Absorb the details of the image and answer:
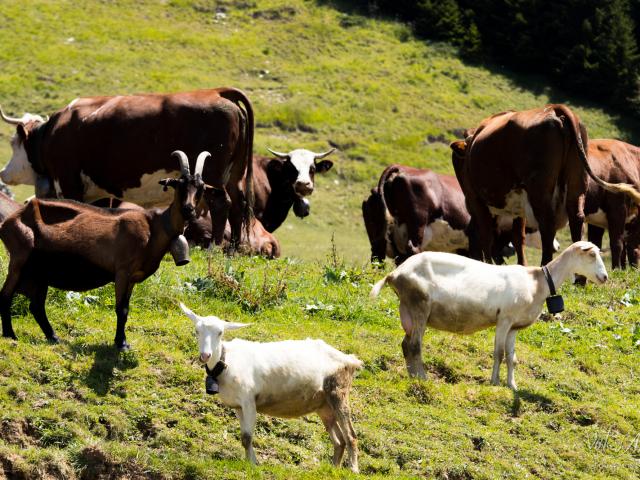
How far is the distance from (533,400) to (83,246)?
17.0 feet

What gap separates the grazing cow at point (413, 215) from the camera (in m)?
22.8

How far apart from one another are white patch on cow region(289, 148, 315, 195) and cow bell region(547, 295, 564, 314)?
390 inches

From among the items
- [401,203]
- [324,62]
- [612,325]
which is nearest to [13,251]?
[612,325]

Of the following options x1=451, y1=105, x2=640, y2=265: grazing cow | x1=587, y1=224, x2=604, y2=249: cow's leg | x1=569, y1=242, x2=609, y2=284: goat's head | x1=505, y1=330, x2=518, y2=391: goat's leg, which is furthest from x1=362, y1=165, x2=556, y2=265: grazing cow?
x1=505, y1=330, x2=518, y2=391: goat's leg

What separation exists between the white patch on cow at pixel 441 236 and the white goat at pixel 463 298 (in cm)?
931

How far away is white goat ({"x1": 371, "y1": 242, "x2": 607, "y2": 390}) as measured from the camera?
43.0 feet

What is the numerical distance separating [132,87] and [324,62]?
1061cm

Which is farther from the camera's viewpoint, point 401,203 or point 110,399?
point 401,203

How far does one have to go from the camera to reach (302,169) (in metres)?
23.3

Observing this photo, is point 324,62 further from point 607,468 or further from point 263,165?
point 607,468

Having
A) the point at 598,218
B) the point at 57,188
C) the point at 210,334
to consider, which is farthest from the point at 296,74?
the point at 210,334

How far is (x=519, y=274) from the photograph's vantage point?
13734mm

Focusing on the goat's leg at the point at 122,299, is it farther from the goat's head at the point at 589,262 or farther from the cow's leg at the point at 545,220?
the cow's leg at the point at 545,220

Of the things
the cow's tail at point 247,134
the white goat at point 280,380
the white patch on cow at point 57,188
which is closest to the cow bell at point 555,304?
the white goat at point 280,380
